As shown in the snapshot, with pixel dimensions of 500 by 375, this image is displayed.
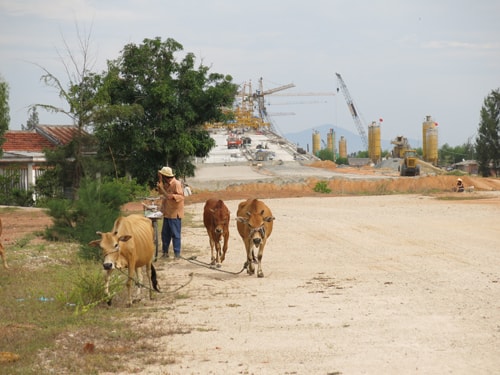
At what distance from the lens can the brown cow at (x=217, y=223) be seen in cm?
1570

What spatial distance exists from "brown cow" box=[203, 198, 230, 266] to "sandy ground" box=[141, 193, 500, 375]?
13.7 inches

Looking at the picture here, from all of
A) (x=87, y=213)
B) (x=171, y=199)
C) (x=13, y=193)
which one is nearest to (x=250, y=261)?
(x=171, y=199)

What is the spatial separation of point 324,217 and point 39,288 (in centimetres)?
1671

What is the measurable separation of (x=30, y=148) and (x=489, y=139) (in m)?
45.9

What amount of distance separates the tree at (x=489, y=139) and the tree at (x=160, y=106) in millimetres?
35822

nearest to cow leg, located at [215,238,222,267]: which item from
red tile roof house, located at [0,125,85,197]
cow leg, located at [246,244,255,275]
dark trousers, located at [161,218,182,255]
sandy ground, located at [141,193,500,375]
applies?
sandy ground, located at [141,193,500,375]

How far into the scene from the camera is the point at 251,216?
14539mm

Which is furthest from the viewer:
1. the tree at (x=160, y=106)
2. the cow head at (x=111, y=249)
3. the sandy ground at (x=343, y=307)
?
the tree at (x=160, y=106)

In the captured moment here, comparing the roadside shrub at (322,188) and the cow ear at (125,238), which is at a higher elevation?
the cow ear at (125,238)

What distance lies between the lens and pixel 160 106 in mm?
45688

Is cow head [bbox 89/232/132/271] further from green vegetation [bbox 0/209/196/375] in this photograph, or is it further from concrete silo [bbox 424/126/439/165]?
concrete silo [bbox 424/126/439/165]

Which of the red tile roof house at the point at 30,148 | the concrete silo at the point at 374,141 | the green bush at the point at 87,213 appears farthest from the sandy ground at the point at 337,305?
the concrete silo at the point at 374,141

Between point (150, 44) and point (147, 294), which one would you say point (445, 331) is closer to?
point (147, 294)

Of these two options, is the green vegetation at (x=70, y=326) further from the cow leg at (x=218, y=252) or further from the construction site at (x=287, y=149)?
the construction site at (x=287, y=149)
